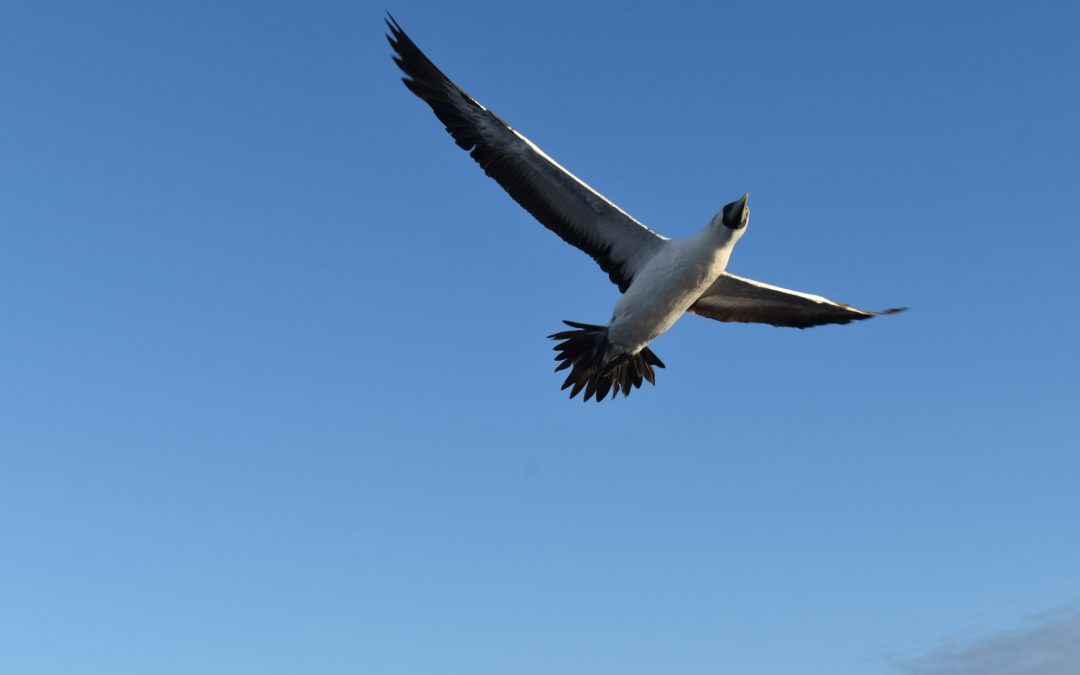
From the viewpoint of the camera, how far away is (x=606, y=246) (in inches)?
675

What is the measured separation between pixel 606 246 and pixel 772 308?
3197 mm

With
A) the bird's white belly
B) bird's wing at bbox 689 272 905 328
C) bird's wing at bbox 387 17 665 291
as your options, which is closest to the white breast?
the bird's white belly

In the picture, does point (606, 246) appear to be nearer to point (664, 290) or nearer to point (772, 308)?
point (664, 290)

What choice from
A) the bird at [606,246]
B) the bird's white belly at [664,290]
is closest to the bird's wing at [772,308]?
the bird at [606,246]

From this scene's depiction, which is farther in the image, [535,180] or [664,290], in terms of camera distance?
[535,180]

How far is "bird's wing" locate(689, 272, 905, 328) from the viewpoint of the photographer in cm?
1780

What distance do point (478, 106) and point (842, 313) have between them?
23.1 ft

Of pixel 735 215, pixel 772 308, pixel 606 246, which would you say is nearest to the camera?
pixel 735 215

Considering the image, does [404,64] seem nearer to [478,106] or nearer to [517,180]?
[478,106]

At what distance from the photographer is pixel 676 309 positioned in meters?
16.2

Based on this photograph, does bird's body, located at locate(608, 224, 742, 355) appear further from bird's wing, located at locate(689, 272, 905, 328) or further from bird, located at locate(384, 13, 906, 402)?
bird's wing, located at locate(689, 272, 905, 328)

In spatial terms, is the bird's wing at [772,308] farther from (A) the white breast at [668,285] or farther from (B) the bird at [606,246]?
(A) the white breast at [668,285]

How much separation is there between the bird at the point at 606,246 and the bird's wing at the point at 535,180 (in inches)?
0.6

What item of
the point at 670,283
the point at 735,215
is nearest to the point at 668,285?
the point at 670,283
